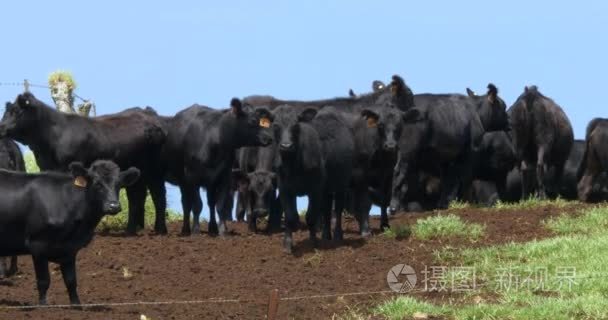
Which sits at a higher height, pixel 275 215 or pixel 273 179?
pixel 273 179

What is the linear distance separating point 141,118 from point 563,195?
391 inches

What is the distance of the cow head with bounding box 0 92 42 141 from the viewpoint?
22438mm

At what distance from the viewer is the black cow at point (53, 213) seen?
16.3 m

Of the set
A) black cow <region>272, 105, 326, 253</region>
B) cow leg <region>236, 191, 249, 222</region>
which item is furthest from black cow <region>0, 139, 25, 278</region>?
cow leg <region>236, 191, 249, 222</region>

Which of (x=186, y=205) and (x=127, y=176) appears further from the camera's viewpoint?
(x=186, y=205)

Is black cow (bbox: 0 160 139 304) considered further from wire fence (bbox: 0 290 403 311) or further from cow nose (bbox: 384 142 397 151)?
cow nose (bbox: 384 142 397 151)

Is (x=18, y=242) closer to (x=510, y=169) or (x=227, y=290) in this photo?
(x=227, y=290)

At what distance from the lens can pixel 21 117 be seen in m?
22.5

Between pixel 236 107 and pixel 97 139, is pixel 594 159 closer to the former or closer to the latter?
pixel 236 107

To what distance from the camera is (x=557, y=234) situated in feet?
69.6

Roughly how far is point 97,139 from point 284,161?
3.63m

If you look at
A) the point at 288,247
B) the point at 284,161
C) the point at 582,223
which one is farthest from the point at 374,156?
the point at 582,223

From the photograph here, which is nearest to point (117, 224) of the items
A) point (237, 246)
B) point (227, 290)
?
point (237, 246)

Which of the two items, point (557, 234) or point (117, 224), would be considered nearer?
point (557, 234)
